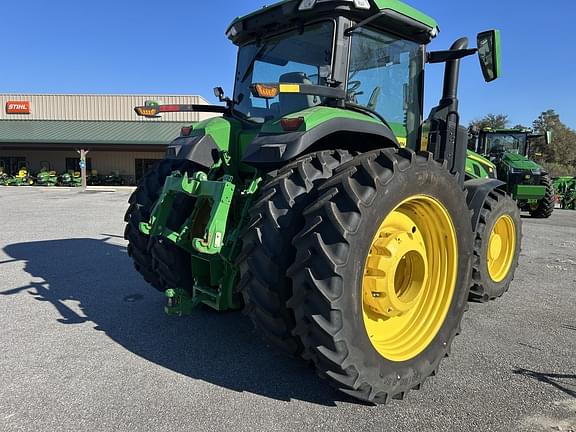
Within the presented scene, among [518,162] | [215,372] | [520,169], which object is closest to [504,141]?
[518,162]

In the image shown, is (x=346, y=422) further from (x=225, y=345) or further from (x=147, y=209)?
(x=147, y=209)

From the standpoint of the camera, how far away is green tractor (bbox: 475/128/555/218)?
1326cm

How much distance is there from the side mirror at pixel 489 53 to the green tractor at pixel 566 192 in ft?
59.5

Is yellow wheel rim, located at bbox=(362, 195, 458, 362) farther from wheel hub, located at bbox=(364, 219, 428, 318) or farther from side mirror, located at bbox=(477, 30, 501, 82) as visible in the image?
side mirror, located at bbox=(477, 30, 501, 82)

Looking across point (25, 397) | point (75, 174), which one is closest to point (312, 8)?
point (25, 397)

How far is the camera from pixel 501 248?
5094 millimetres

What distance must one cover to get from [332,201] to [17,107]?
40832mm

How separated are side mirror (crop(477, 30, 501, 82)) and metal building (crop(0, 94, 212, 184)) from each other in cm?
2771

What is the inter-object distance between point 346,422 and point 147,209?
8.04 ft

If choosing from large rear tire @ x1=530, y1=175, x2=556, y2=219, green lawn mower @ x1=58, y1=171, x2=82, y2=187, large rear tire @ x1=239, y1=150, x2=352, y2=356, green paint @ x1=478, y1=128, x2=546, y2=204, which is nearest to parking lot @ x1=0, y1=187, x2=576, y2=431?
large rear tire @ x1=239, y1=150, x2=352, y2=356

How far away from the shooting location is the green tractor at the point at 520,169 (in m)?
13.3

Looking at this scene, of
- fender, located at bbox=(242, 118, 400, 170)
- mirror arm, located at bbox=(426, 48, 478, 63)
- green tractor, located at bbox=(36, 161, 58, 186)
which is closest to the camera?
fender, located at bbox=(242, 118, 400, 170)

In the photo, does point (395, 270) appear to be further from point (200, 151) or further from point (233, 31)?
point (233, 31)

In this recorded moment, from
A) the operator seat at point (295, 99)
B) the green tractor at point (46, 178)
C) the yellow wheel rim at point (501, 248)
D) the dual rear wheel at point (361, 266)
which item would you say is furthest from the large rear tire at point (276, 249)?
the green tractor at point (46, 178)
